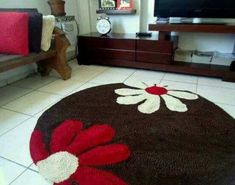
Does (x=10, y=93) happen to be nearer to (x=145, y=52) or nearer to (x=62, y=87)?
(x=62, y=87)

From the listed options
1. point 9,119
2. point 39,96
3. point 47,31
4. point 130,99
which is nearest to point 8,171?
point 9,119

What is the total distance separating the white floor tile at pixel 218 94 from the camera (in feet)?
5.80

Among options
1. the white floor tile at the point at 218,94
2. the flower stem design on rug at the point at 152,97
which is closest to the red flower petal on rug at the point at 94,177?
the flower stem design on rug at the point at 152,97

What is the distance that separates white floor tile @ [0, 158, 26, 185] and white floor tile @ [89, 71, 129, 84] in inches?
49.1

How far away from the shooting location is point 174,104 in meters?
1.69

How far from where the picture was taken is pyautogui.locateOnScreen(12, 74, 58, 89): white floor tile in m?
2.14

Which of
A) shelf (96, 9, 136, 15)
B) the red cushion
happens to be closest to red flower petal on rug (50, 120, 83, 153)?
the red cushion

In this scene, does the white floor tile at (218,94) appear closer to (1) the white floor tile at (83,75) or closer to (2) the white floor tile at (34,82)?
(1) the white floor tile at (83,75)

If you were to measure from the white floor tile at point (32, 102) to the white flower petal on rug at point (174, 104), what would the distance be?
3.04 feet

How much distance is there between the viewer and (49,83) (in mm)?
2182

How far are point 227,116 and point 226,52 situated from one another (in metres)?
1.24

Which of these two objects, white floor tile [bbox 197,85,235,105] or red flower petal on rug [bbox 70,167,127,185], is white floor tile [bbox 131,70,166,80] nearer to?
white floor tile [bbox 197,85,235,105]

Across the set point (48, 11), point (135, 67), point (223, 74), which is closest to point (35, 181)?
point (135, 67)

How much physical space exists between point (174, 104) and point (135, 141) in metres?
0.58
